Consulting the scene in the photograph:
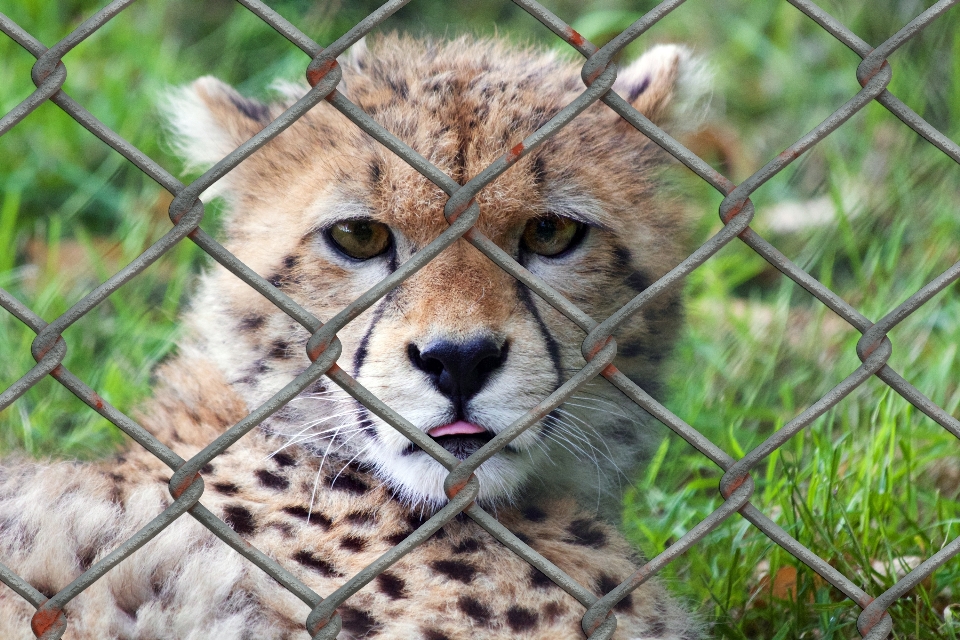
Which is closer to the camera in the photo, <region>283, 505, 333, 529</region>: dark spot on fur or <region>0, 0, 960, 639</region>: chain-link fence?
<region>0, 0, 960, 639</region>: chain-link fence

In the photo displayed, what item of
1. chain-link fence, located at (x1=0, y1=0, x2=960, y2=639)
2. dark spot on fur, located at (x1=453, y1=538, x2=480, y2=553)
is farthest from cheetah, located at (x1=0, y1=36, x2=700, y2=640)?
chain-link fence, located at (x1=0, y1=0, x2=960, y2=639)

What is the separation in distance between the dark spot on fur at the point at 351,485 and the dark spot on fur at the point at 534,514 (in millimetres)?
299

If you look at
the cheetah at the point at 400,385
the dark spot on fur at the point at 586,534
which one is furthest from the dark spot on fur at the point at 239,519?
the dark spot on fur at the point at 586,534

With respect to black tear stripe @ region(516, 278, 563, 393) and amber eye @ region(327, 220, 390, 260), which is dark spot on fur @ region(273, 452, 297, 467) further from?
black tear stripe @ region(516, 278, 563, 393)

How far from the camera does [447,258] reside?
1724 millimetres

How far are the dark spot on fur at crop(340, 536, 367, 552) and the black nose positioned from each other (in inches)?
12.8

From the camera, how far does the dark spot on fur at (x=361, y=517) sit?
183 centimetres

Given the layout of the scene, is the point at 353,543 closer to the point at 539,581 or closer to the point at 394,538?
the point at 394,538

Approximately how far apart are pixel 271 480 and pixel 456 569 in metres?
0.39

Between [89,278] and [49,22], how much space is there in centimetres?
116

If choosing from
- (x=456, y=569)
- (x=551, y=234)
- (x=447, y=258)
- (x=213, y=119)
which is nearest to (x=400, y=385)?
(x=447, y=258)

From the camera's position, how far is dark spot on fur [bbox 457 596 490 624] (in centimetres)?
169

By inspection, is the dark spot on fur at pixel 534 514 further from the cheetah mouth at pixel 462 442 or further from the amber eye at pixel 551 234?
the amber eye at pixel 551 234

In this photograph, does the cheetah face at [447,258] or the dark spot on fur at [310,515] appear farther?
the dark spot on fur at [310,515]
